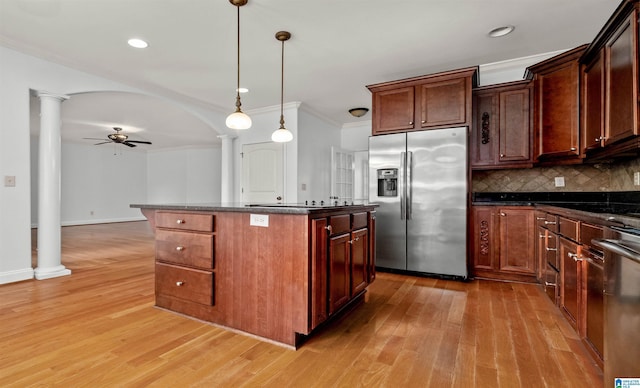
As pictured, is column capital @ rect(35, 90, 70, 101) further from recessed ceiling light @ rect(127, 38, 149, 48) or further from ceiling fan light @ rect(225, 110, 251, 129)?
ceiling fan light @ rect(225, 110, 251, 129)

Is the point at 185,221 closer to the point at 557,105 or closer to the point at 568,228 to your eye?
the point at 568,228

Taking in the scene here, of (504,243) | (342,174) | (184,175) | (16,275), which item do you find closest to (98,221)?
(184,175)

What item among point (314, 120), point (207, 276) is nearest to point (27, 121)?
point (207, 276)

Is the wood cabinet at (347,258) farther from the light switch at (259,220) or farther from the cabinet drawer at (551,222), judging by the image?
the cabinet drawer at (551,222)

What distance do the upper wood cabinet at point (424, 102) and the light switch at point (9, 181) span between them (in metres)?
4.02

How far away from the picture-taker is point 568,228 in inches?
84.7

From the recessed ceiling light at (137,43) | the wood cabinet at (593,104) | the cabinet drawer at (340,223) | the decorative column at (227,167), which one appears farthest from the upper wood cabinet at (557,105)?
the decorative column at (227,167)

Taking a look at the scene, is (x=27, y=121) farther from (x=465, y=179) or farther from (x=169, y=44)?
(x=465, y=179)

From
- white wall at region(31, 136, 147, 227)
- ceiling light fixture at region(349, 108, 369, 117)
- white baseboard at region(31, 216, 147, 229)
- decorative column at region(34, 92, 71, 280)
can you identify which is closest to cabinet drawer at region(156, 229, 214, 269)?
decorative column at region(34, 92, 71, 280)

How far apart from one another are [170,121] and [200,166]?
3.80 metres

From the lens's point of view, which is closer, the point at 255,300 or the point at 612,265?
the point at 612,265

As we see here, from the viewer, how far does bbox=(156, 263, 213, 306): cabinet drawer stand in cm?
228

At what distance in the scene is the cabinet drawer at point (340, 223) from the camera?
213 cm

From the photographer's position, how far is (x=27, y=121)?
11.0ft
